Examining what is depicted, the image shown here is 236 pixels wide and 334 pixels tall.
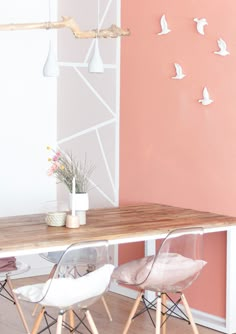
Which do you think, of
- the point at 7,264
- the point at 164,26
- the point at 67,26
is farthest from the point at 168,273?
the point at 164,26

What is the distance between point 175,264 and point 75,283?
2.29 feet

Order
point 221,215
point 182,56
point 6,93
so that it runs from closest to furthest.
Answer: point 221,215
point 182,56
point 6,93

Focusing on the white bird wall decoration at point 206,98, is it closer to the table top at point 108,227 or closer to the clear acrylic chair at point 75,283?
the table top at point 108,227

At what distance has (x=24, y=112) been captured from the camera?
5.93m

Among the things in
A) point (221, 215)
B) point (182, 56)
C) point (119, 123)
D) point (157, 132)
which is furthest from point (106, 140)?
point (221, 215)

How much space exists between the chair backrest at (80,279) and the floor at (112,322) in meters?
1.13

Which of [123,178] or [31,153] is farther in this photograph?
[31,153]

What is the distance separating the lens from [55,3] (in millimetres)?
5996

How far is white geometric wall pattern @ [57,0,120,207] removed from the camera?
546cm

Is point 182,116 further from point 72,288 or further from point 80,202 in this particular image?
point 72,288

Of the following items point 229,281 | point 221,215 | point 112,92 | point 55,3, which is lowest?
point 229,281

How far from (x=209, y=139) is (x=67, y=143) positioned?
64.9 inches

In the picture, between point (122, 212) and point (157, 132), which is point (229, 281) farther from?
point (157, 132)

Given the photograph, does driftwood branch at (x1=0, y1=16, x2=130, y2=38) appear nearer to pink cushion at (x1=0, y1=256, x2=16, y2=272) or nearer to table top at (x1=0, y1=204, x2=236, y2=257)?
table top at (x1=0, y1=204, x2=236, y2=257)
